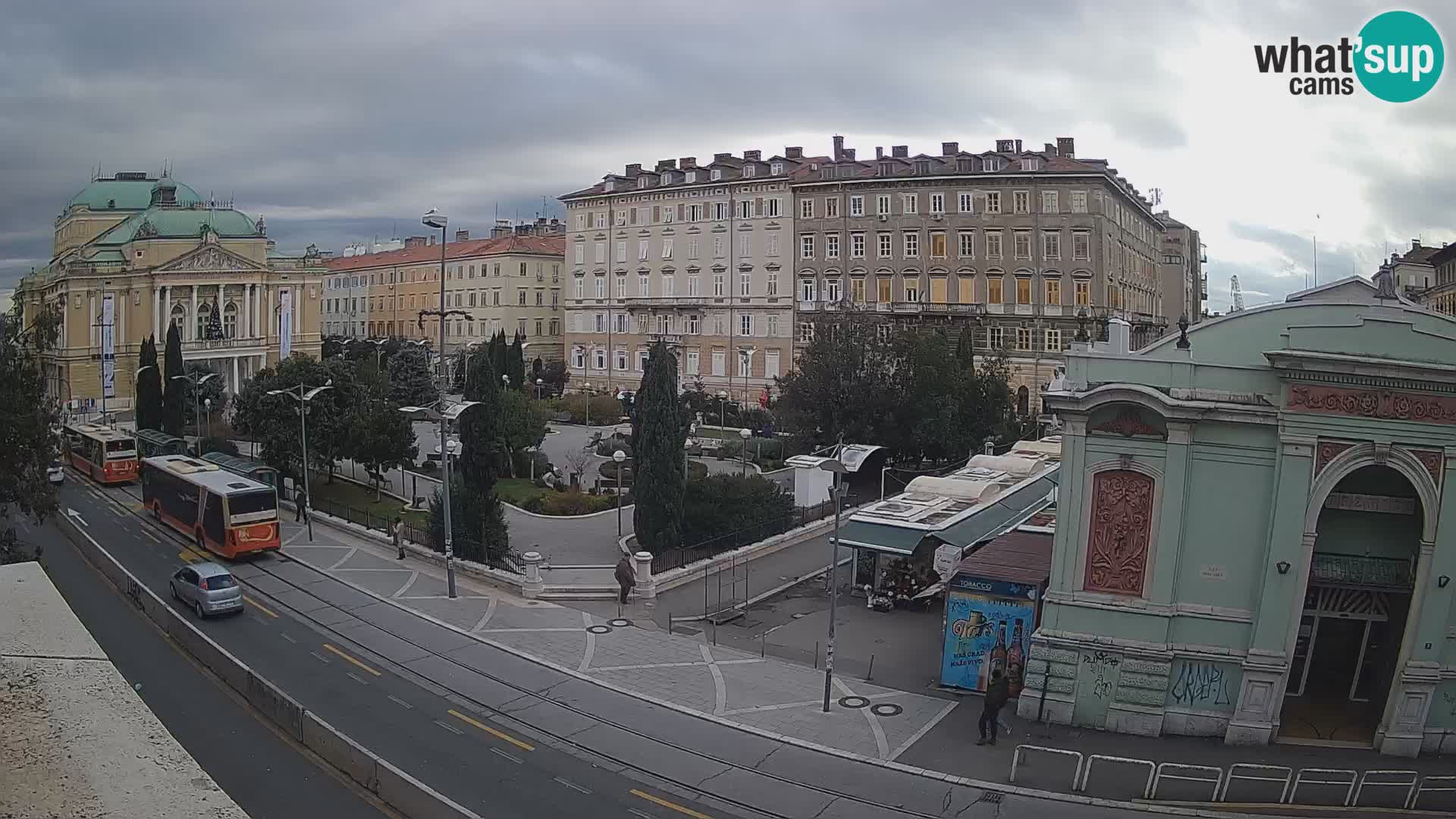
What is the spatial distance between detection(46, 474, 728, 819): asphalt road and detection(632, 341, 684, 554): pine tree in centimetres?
976

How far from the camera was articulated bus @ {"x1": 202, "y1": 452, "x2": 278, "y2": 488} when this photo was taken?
136 ft

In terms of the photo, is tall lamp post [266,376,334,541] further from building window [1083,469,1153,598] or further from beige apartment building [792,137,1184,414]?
beige apartment building [792,137,1184,414]

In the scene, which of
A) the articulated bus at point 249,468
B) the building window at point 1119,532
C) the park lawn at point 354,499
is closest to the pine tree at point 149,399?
the park lawn at point 354,499

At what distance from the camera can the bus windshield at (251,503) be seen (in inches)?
1321

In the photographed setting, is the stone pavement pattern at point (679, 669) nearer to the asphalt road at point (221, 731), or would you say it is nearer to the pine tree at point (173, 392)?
the asphalt road at point (221, 731)

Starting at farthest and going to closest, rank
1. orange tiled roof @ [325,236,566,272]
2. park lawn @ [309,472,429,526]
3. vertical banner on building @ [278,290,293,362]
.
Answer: orange tiled roof @ [325,236,566,272] → vertical banner on building @ [278,290,293,362] → park lawn @ [309,472,429,526]

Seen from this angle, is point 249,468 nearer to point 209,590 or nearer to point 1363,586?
Result: point 209,590

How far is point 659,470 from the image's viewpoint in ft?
Result: 108

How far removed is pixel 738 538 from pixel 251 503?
15493 millimetres

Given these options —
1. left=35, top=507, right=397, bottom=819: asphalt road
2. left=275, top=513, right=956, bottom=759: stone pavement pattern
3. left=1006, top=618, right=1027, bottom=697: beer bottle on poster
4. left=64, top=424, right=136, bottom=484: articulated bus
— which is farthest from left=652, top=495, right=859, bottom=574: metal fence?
left=64, top=424, right=136, bottom=484: articulated bus

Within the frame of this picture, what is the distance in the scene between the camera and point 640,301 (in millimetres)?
81188

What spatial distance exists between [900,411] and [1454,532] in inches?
1147

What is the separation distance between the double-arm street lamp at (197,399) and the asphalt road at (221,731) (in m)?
23.1

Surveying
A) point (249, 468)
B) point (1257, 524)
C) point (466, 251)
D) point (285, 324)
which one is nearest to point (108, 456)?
point (249, 468)
